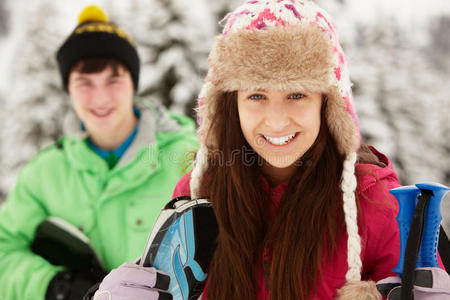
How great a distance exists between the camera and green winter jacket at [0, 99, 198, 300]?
2.58 metres

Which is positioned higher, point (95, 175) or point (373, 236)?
point (95, 175)

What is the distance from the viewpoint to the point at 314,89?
1462mm

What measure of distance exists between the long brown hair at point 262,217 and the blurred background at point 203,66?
532cm

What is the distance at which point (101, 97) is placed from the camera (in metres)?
2.71

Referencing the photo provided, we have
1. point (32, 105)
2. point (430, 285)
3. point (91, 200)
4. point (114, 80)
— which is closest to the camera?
point (430, 285)

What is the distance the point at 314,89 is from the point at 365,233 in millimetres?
592

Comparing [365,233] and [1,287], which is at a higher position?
[365,233]

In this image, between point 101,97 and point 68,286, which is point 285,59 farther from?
point 68,286

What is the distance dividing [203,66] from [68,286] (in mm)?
4831

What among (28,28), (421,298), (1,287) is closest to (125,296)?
(421,298)

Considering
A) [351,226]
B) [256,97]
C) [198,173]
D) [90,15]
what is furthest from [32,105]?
[351,226]

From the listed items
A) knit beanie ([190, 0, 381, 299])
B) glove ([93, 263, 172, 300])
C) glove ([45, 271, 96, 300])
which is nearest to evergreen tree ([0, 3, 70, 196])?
glove ([45, 271, 96, 300])

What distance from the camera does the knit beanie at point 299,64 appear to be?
145cm

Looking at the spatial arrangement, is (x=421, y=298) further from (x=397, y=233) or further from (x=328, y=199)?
(x=328, y=199)
